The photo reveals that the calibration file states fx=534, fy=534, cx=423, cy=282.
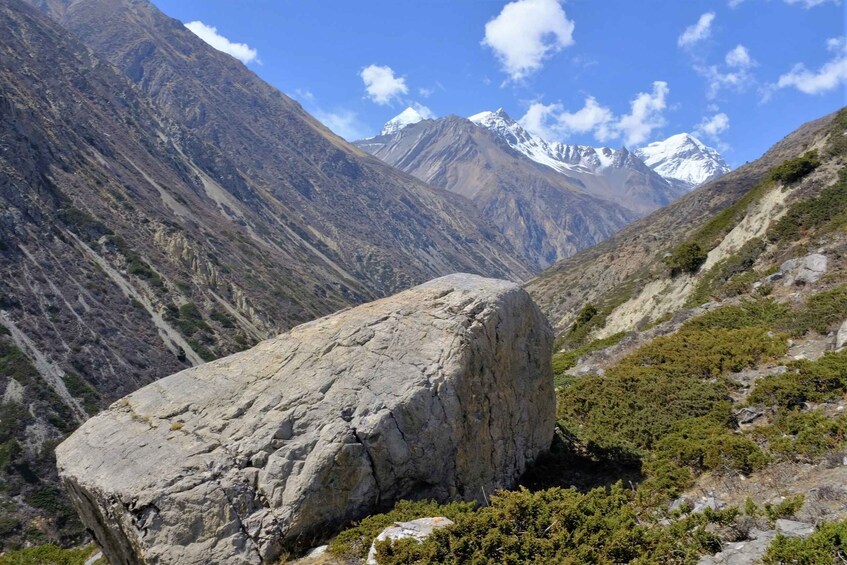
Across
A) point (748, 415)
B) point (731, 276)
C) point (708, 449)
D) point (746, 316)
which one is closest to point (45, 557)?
point (708, 449)

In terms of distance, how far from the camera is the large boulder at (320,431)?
10.3 meters

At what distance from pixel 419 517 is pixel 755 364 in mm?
13252

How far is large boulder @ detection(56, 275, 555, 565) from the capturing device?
33.8 feet

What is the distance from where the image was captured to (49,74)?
6378 inches

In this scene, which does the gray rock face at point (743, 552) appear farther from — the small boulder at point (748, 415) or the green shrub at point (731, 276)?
the green shrub at point (731, 276)

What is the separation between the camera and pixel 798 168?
107 ft

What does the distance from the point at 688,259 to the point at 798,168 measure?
27.1ft

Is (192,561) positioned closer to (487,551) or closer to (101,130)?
(487,551)

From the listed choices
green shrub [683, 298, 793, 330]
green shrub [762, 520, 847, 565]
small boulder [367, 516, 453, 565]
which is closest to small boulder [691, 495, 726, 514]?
green shrub [762, 520, 847, 565]

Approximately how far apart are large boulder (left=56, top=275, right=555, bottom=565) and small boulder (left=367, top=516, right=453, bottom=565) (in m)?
1.77

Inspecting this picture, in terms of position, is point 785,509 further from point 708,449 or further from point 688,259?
point 688,259

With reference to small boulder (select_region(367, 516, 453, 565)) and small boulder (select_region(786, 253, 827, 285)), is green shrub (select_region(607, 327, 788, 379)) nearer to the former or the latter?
small boulder (select_region(786, 253, 827, 285))

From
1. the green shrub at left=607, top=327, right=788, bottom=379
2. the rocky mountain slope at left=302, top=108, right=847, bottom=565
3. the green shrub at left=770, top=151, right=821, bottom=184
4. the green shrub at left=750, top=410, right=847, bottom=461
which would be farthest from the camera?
the green shrub at left=770, top=151, right=821, bottom=184

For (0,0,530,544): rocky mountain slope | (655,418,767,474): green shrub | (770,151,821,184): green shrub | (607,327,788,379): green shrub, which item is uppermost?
(0,0,530,544): rocky mountain slope
